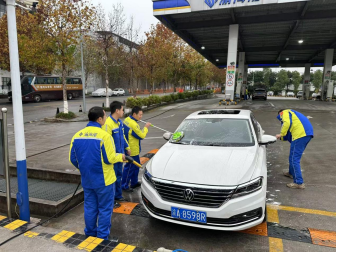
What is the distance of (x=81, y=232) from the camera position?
3.26 m

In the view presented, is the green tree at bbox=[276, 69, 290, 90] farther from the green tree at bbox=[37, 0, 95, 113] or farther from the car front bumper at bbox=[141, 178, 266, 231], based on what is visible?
the car front bumper at bbox=[141, 178, 266, 231]

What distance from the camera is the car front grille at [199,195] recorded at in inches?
109

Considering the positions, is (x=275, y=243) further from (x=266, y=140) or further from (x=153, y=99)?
(x=153, y=99)

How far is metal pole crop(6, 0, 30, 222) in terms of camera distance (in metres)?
3.10

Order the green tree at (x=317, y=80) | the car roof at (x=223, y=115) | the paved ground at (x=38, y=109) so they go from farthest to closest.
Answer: the green tree at (x=317, y=80)
the paved ground at (x=38, y=109)
the car roof at (x=223, y=115)

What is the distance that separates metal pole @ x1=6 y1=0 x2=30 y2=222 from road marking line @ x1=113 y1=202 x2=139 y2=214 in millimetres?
1253

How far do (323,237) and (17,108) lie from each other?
4.20 metres

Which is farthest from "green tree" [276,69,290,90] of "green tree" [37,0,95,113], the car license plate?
the car license plate

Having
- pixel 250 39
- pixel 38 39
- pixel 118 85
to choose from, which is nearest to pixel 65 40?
pixel 38 39

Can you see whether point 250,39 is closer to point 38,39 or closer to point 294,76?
point 38,39

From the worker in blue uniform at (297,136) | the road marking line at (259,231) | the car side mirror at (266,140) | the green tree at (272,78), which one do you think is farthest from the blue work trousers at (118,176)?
the green tree at (272,78)

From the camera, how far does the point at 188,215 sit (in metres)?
2.82

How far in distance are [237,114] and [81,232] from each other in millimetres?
3297

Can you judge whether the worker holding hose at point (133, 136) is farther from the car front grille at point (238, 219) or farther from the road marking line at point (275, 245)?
the road marking line at point (275, 245)
